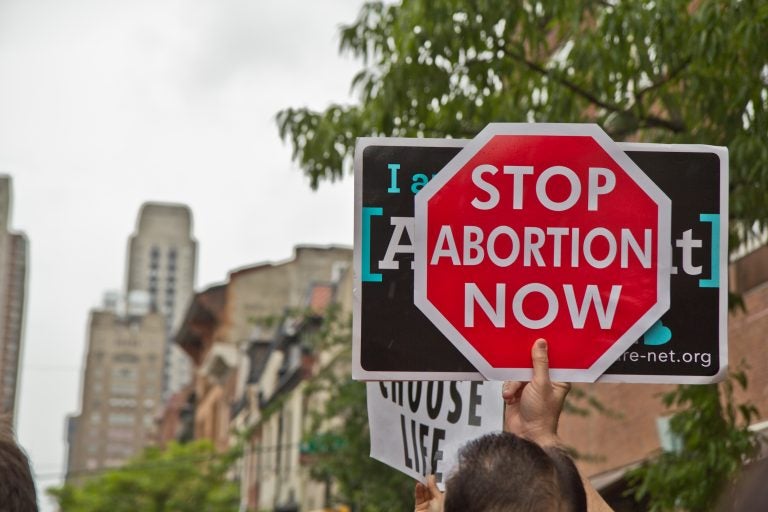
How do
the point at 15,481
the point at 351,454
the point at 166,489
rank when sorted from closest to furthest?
1. the point at 15,481
2. the point at 351,454
3. the point at 166,489

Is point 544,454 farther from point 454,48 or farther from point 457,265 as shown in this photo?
point 454,48

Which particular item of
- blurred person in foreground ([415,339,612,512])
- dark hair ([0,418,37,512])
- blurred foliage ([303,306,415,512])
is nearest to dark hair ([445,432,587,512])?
blurred person in foreground ([415,339,612,512])

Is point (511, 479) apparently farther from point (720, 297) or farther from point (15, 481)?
point (720, 297)

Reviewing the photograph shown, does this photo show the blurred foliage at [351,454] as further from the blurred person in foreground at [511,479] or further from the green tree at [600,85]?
the blurred person in foreground at [511,479]

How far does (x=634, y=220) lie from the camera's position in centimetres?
397

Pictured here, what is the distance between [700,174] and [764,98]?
4.92 metres

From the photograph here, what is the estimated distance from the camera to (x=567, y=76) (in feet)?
32.1

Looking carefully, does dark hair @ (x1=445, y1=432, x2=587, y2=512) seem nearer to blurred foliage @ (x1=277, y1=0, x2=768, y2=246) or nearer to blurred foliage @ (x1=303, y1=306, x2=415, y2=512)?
blurred foliage @ (x1=277, y1=0, x2=768, y2=246)

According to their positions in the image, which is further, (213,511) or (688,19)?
(213,511)

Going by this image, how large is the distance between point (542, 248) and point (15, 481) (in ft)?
5.77

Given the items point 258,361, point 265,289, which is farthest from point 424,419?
point 265,289

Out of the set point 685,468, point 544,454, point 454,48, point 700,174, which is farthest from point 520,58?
point 544,454

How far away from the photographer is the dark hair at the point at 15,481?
2.60m

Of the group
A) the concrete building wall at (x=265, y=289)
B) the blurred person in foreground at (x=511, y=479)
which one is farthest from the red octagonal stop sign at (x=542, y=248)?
the concrete building wall at (x=265, y=289)
